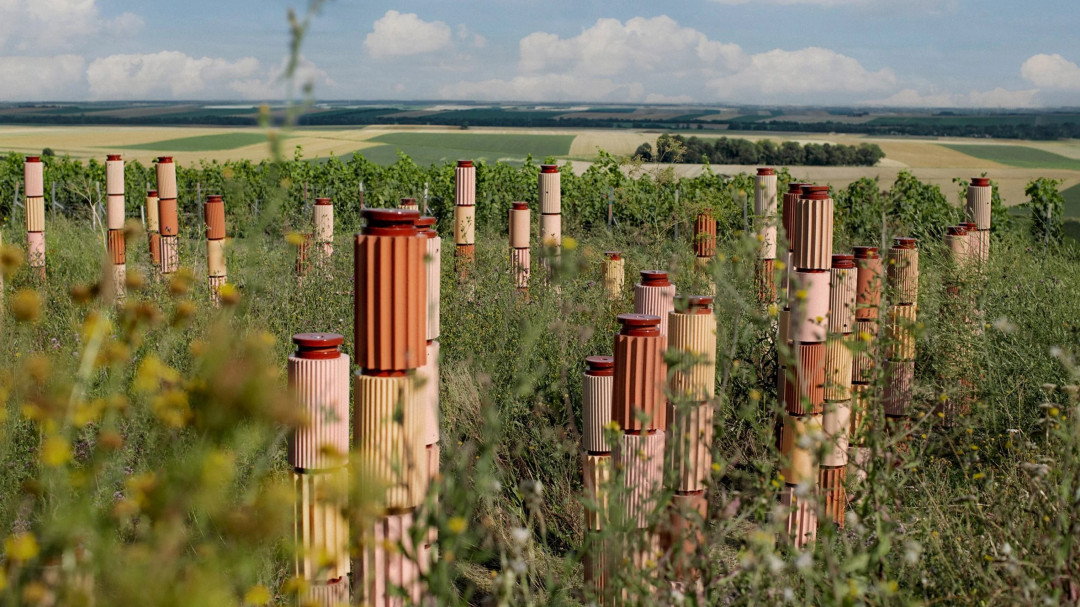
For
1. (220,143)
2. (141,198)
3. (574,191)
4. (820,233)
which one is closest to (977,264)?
(820,233)

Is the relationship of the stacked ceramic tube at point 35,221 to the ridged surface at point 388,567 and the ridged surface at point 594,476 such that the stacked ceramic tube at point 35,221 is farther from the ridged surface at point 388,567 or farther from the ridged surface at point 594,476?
the ridged surface at point 388,567

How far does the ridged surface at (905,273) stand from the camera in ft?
17.5

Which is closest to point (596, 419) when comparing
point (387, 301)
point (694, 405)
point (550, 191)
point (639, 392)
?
point (639, 392)

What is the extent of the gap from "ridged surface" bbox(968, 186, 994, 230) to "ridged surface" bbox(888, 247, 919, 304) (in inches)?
126

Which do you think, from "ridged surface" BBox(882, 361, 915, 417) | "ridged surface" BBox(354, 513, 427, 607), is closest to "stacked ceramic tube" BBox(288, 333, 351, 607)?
"ridged surface" BBox(354, 513, 427, 607)

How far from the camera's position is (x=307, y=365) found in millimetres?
2764

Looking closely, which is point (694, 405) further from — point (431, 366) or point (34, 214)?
point (34, 214)

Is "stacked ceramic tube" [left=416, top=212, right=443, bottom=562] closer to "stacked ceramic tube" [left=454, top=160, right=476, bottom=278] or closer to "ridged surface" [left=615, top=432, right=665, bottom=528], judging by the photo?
"ridged surface" [left=615, top=432, right=665, bottom=528]

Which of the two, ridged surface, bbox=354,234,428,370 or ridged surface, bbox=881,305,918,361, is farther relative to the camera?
ridged surface, bbox=881,305,918,361

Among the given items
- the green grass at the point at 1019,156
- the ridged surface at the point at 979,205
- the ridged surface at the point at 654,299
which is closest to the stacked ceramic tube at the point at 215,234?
the ridged surface at the point at 654,299

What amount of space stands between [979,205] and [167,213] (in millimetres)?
7046

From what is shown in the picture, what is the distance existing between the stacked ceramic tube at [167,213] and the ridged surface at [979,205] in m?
6.57

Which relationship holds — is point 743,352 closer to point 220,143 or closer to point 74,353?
point 74,353

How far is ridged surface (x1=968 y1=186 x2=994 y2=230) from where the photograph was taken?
824 cm
